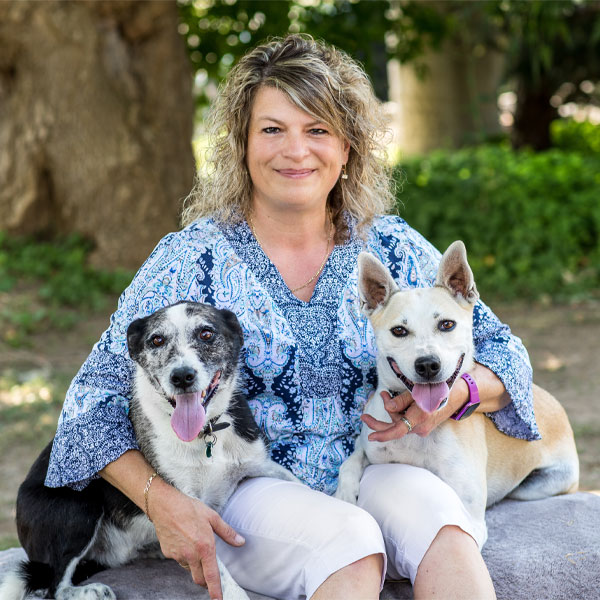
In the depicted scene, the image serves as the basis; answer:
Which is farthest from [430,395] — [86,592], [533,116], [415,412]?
[533,116]

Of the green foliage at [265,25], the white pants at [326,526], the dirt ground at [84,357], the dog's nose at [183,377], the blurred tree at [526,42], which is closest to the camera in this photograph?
the white pants at [326,526]

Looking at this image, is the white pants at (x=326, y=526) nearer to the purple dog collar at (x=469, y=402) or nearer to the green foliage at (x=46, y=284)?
the purple dog collar at (x=469, y=402)

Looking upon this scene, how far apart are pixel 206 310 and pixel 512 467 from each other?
1.44 meters

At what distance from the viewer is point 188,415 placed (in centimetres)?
262

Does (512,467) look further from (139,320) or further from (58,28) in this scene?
(58,28)

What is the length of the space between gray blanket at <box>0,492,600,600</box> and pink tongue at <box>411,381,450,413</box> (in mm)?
627

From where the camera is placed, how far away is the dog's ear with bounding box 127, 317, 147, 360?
275 cm

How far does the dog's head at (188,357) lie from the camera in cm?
262

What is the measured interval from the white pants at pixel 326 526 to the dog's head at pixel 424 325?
0.31m

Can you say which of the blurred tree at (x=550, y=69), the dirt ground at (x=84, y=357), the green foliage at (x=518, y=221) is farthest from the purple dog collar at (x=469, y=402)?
the blurred tree at (x=550, y=69)

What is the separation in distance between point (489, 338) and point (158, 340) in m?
1.34

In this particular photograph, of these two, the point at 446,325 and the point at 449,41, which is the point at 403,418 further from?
the point at 449,41

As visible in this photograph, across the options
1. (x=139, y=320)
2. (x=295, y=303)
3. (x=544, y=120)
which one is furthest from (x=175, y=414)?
(x=544, y=120)

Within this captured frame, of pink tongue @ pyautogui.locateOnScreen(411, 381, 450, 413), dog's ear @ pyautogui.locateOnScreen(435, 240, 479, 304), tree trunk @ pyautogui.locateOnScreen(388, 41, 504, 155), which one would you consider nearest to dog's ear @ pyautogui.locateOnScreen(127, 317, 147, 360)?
pink tongue @ pyautogui.locateOnScreen(411, 381, 450, 413)
